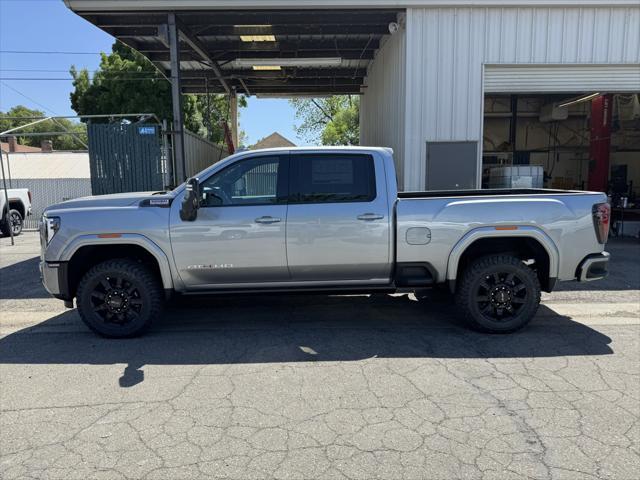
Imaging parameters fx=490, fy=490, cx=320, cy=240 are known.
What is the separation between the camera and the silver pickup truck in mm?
5051

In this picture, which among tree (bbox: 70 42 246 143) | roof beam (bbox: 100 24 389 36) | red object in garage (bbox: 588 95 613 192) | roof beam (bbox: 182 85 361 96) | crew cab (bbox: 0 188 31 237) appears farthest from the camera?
tree (bbox: 70 42 246 143)

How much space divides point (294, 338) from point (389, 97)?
7.69 m

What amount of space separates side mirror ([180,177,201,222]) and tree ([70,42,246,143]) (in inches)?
855

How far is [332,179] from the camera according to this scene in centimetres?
527

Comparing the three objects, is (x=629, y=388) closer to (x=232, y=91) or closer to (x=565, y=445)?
(x=565, y=445)

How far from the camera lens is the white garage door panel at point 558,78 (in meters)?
9.48

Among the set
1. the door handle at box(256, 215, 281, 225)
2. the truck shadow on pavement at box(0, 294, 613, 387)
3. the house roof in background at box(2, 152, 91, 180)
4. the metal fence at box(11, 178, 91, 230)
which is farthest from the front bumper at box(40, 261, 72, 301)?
the house roof in background at box(2, 152, 91, 180)

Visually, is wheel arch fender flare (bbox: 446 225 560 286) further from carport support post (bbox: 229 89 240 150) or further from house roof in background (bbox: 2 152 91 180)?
house roof in background (bbox: 2 152 91 180)

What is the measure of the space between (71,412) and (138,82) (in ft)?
86.7

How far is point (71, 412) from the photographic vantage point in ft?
12.0

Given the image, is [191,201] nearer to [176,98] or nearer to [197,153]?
[176,98]

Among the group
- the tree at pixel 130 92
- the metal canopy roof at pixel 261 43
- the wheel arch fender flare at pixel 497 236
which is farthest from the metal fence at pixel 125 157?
the tree at pixel 130 92

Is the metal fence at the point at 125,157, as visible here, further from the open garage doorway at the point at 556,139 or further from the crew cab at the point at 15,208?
the open garage doorway at the point at 556,139

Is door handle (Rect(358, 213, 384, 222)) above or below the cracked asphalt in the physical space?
above
